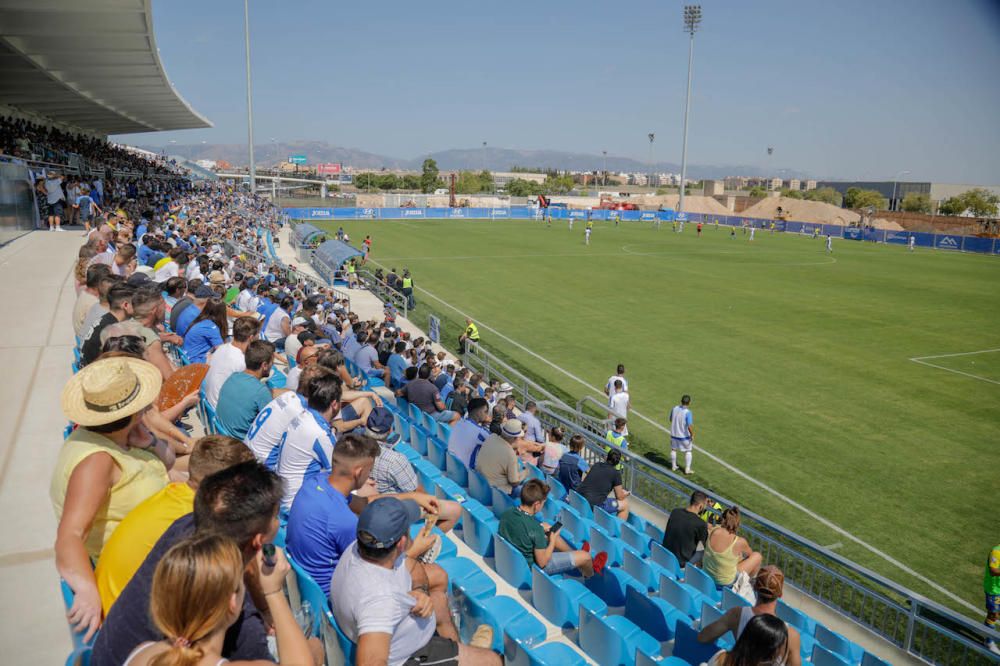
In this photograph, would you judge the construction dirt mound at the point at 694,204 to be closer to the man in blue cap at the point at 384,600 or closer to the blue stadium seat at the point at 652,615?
the blue stadium seat at the point at 652,615

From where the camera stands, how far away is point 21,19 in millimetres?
18656

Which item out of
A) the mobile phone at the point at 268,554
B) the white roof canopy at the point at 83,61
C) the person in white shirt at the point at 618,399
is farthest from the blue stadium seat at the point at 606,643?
the white roof canopy at the point at 83,61

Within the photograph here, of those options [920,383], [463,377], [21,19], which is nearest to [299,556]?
[463,377]

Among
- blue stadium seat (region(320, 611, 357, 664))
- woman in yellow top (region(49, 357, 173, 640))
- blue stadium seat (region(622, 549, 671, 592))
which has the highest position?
woman in yellow top (region(49, 357, 173, 640))

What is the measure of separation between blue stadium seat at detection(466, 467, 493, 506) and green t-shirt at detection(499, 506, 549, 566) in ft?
4.45

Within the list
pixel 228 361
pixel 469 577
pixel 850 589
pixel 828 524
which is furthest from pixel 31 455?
pixel 828 524

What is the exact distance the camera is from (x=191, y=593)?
6.51 ft

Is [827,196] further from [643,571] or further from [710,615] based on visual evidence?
[710,615]

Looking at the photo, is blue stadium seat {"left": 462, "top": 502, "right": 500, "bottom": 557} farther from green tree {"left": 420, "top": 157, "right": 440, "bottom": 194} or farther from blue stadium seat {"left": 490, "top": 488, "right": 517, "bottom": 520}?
green tree {"left": 420, "top": 157, "right": 440, "bottom": 194}

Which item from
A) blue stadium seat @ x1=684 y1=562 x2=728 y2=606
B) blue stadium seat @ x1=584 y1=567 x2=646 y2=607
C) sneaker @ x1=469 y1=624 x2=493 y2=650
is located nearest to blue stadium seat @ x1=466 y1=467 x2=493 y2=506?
blue stadium seat @ x1=584 y1=567 x2=646 y2=607

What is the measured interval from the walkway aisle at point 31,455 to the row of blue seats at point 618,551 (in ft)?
11.4

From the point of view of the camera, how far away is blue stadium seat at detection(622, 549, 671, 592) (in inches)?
246

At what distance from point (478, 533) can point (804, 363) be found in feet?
50.4

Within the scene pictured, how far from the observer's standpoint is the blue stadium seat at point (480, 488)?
7.25 m
